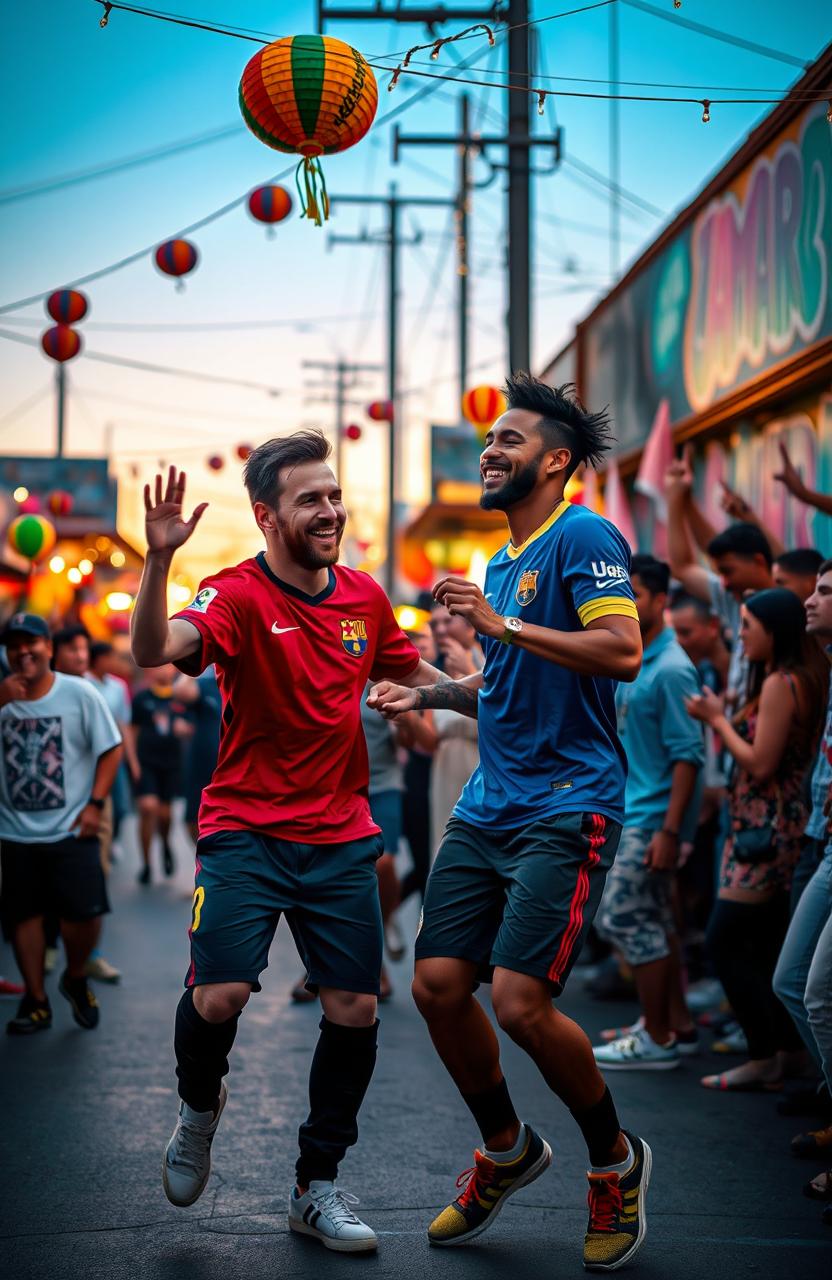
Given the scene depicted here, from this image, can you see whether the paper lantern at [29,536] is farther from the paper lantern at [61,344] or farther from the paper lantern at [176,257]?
the paper lantern at [176,257]

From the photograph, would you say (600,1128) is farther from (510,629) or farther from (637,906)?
(637,906)

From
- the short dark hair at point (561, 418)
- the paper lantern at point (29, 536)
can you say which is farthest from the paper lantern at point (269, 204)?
the paper lantern at point (29, 536)

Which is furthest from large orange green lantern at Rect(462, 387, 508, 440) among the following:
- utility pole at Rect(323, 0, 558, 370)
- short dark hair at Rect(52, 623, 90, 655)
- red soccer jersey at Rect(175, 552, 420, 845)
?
red soccer jersey at Rect(175, 552, 420, 845)

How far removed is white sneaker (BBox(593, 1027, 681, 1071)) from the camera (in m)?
6.35

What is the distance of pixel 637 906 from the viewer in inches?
253

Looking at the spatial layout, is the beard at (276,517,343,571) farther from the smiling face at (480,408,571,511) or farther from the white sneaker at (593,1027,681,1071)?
the white sneaker at (593,1027,681,1071)

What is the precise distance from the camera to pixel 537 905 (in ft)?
12.7

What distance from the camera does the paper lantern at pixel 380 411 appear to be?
→ 834 inches

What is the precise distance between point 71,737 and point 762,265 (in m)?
5.53

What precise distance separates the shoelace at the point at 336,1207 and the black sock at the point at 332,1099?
0.19 ft

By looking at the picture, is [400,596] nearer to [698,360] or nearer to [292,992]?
[698,360]

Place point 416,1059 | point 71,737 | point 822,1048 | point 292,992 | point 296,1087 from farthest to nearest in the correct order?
1. point 292,992
2. point 71,737
3. point 416,1059
4. point 296,1087
5. point 822,1048

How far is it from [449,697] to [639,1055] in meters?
2.62

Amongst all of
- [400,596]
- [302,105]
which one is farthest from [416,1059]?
[400,596]
